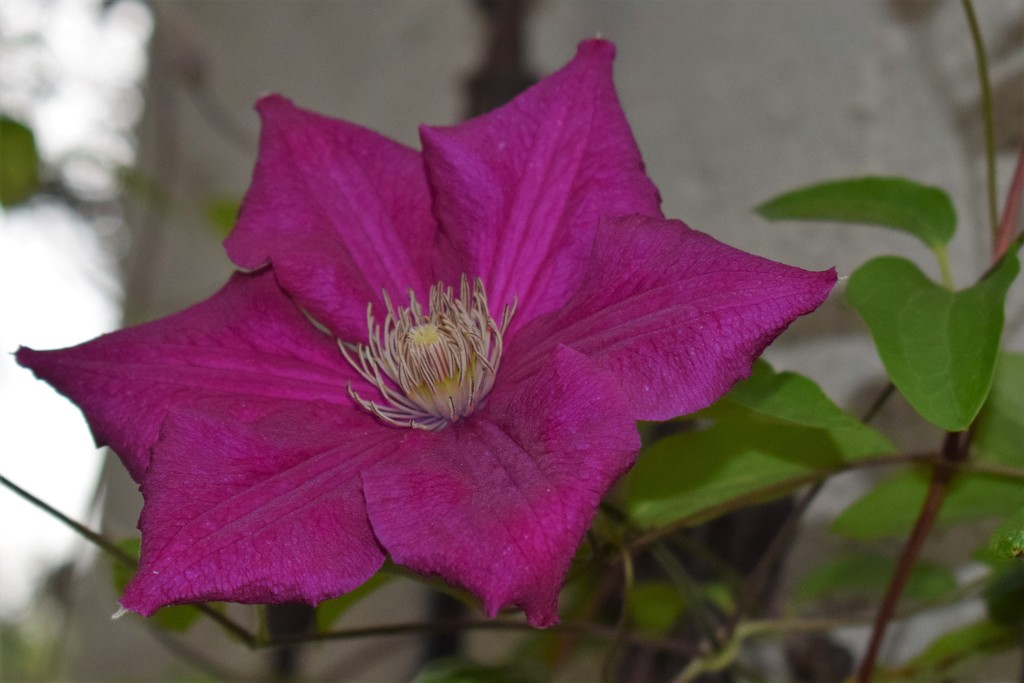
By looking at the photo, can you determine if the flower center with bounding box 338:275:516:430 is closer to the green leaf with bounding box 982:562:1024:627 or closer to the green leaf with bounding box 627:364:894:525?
the green leaf with bounding box 627:364:894:525

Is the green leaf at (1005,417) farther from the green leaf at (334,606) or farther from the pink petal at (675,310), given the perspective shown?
the green leaf at (334,606)

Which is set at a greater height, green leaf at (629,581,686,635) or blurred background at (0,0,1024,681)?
blurred background at (0,0,1024,681)

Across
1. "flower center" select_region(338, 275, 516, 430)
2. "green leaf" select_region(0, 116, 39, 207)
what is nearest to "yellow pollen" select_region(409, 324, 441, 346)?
"flower center" select_region(338, 275, 516, 430)

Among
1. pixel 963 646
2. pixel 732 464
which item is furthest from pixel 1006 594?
pixel 732 464

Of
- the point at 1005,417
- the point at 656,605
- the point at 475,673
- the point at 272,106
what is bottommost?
the point at 656,605

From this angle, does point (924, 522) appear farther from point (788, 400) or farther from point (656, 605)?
point (656, 605)
